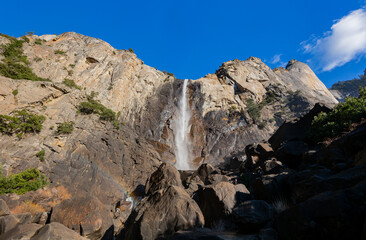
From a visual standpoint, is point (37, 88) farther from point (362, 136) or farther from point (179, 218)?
point (362, 136)

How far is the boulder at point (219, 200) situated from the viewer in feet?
25.7

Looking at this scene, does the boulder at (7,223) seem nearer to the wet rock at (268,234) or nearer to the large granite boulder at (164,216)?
the large granite boulder at (164,216)

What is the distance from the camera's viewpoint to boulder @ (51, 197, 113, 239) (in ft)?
34.1

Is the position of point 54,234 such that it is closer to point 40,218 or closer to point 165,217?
point 165,217

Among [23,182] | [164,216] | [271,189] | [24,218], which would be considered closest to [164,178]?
[164,216]

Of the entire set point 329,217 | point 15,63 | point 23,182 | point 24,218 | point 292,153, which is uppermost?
point 15,63

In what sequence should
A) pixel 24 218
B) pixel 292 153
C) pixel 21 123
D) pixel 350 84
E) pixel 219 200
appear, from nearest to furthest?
pixel 219 200
pixel 24 218
pixel 292 153
pixel 21 123
pixel 350 84

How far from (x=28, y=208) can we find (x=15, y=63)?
2202 cm

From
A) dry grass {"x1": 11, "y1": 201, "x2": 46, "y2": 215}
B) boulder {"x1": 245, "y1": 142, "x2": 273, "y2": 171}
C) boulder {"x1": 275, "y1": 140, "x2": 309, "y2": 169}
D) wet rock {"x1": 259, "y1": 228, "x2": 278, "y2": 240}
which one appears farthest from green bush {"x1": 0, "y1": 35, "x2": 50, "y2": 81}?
boulder {"x1": 275, "y1": 140, "x2": 309, "y2": 169}

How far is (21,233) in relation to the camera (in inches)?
320

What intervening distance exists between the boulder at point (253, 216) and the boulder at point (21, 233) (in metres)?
8.72

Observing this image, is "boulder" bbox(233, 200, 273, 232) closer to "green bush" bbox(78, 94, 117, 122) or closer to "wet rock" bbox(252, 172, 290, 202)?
"wet rock" bbox(252, 172, 290, 202)

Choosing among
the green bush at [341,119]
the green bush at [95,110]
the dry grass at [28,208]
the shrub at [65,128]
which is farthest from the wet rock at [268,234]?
the green bush at [95,110]

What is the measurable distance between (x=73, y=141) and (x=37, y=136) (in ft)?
10.6
